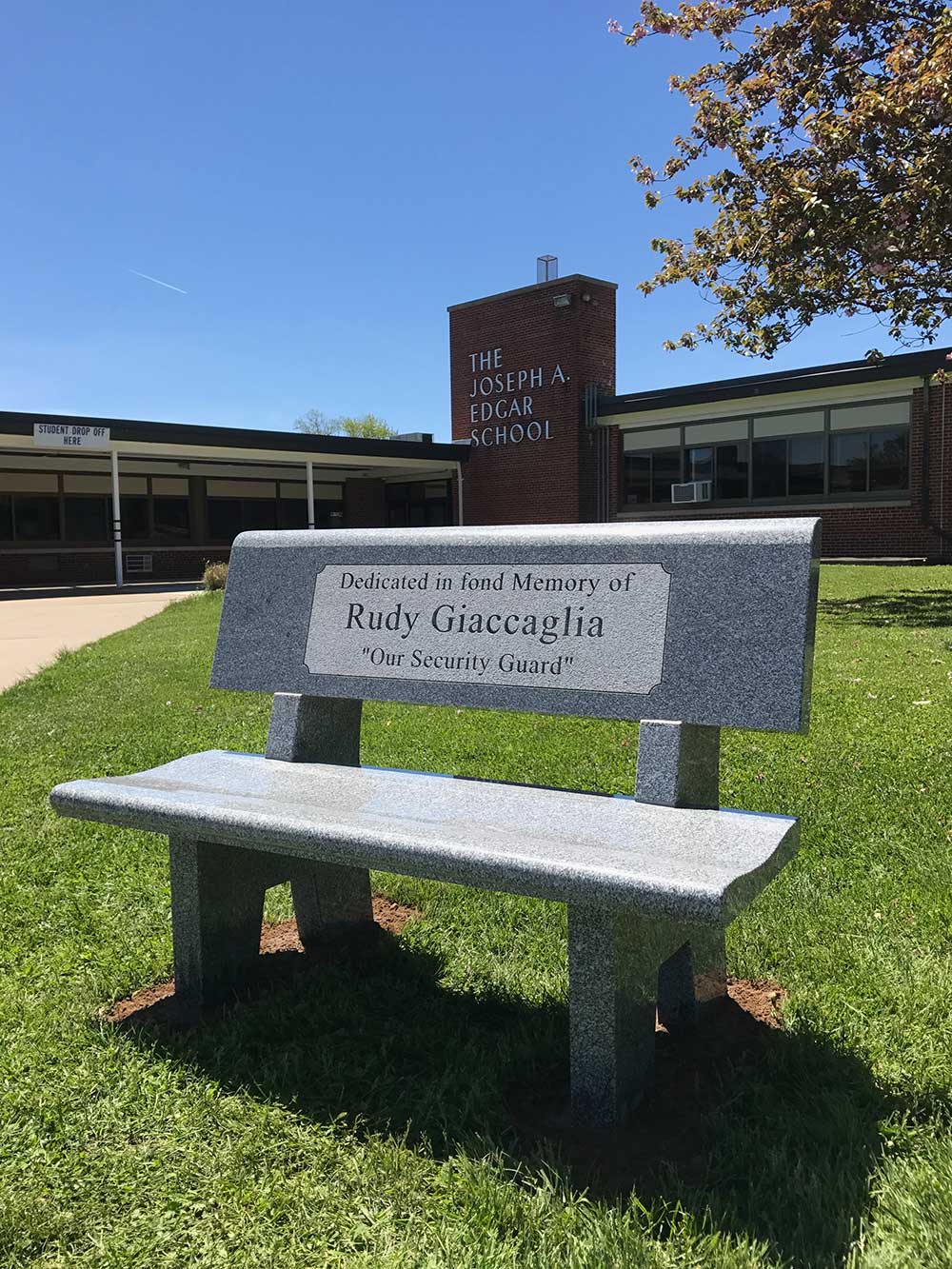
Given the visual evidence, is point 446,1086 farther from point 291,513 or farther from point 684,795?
point 291,513

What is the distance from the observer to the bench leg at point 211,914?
111 inches

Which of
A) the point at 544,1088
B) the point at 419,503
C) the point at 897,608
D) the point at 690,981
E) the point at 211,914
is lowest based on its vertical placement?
the point at 544,1088

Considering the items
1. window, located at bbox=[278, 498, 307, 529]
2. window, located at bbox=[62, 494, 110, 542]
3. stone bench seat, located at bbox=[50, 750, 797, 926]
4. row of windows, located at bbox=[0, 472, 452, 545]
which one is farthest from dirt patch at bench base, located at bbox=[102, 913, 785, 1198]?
window, located at bbox=[278, 498, 307, 529]

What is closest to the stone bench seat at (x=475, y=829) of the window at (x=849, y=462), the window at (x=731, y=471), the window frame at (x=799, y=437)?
the window frame at (x=799, y=437)

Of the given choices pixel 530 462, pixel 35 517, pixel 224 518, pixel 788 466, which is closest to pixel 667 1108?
pixel 788 466

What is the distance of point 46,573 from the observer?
78.3 ft

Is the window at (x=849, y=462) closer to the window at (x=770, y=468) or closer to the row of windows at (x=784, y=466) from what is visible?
the row of windows at (x=784, y=466)

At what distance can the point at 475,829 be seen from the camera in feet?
7.75

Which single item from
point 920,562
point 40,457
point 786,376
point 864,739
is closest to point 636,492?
point 786,376

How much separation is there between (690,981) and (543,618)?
3.42ft

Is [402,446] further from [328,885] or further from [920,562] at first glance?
[328,885]

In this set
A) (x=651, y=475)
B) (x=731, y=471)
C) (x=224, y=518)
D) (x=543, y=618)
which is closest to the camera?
(x=543, y=618)

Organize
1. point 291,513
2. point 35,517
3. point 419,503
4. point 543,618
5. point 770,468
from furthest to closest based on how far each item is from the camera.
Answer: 1. point 419,503
2. point 291,513
3. point 35,517
4. point 770,468
5. point 543,618

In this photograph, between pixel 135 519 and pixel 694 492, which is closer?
pixel 694 492
